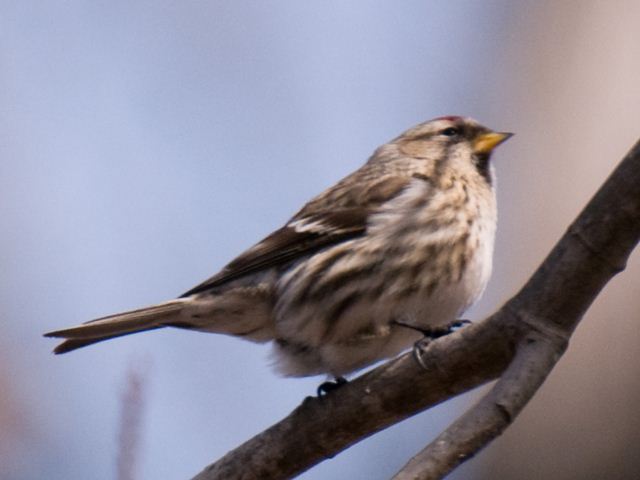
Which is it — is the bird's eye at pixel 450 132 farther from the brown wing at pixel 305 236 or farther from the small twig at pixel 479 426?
the small twig at pixel 479 426

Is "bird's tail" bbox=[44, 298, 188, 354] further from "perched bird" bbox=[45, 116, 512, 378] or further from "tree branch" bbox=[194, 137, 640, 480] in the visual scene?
"tree branch" bbox=[194, 137, 640, 480]

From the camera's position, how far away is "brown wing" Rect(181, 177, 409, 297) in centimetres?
480

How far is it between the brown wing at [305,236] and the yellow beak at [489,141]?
46 centimetres

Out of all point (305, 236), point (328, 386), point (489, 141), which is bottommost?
point (328, 386)

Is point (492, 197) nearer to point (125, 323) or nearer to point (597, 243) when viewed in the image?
point (125, 323)

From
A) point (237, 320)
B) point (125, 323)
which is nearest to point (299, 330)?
point (237, 320)

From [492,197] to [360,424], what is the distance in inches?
63.1

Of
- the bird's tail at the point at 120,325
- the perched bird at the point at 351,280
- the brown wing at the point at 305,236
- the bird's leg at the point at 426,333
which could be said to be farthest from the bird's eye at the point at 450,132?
the bird's tail at the point at 120,325

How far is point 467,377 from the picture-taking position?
3475 millimetres

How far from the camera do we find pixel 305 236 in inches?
193

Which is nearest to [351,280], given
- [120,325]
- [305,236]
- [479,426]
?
[305,236]

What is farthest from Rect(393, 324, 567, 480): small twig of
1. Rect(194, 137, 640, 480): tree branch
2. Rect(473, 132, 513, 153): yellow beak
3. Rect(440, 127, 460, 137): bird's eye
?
Rect(440, 127, 460, 137): bird's eye

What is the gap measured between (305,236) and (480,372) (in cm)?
159

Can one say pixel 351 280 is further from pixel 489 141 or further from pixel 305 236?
pixel 489 141
